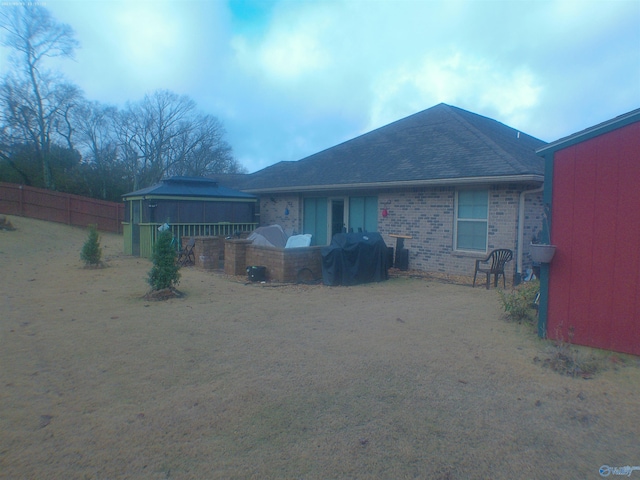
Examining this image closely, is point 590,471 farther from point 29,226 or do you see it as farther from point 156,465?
point 29,226

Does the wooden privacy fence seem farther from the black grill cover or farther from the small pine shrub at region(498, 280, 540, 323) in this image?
the small pine shrub at region(498, 280, 540, 323)

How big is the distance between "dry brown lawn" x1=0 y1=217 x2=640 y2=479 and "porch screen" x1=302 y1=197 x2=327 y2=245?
27.2ft

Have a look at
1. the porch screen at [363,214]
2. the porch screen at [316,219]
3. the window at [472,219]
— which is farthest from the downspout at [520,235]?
the porch screen at [316,219]

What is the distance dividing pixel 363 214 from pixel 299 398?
10682 millimetres

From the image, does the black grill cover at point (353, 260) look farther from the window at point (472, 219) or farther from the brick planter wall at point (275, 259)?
the window at point (472, 219)

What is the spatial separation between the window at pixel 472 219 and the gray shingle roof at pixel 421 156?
769 mm

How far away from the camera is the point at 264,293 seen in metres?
9.76

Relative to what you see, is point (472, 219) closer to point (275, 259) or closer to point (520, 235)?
point (520, 235)

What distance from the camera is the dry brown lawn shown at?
10.9 ft

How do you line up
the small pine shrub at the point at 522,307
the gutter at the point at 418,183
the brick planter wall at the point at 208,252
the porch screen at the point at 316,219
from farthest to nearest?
the porch screen at the point at 316,219
the brick planter wall at the point at 208,252
the gutter at the point at 418,183
the small pine shrub at the point at 522,307

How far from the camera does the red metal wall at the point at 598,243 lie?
5.28m

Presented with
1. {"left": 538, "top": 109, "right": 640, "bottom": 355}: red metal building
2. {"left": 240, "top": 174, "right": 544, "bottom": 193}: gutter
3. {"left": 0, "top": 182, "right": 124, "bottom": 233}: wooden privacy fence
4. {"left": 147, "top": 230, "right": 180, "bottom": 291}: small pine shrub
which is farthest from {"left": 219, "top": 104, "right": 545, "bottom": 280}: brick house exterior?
{"left": 0, "top": 182, "right": 124, "bottom": 233}: wooden privacy fence

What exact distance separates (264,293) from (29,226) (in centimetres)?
1938

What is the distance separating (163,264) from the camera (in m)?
9.13
